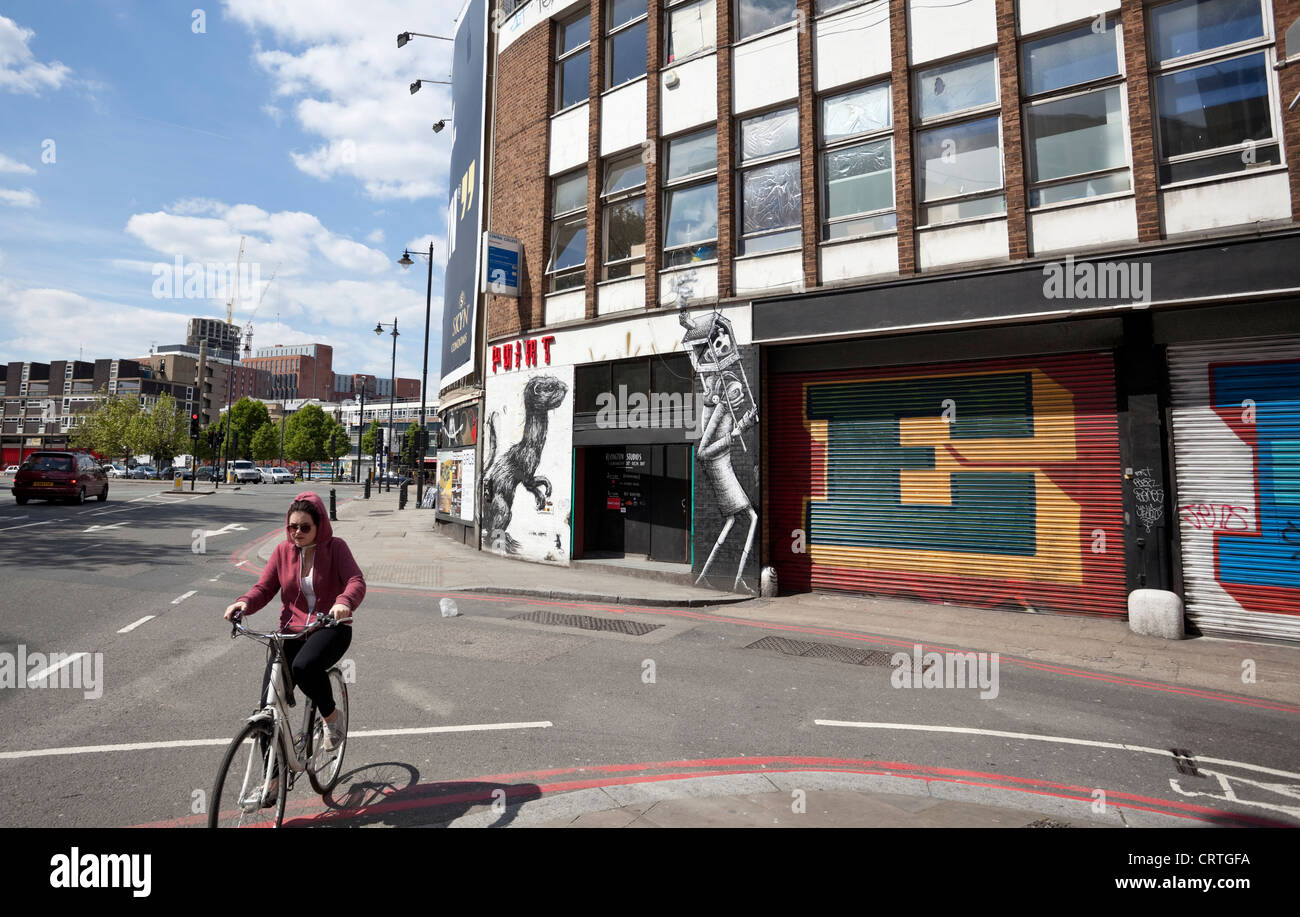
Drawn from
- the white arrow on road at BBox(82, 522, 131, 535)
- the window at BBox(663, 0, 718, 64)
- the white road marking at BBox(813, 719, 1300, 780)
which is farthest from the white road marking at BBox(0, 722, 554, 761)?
the white arrow on road at BBox(82, 522, 131, 535)

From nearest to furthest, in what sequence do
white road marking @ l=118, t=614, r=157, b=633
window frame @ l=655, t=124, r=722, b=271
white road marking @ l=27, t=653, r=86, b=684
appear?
white road marking @ l=27, t=653, r=86, b=684 < white road marking @ l=118, t=614, r=157, b=633 < window frame @ l=655, t=124, r=722, b=271

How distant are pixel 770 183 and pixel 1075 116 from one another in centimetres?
488

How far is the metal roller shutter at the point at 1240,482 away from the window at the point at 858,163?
5.04m

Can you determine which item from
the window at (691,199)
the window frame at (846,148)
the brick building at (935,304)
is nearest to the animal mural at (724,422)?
the brick building at (935,304)

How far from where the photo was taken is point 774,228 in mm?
12688

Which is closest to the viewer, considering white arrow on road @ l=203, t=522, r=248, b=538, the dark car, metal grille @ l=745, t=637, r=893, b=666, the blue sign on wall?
metal grille @ l=745, t=637, r=893, b=666

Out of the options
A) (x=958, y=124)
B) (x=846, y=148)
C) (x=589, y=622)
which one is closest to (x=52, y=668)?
(x=589, y=622)

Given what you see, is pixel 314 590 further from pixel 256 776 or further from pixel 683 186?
pixel 683 186

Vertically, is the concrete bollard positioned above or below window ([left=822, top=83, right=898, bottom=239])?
below

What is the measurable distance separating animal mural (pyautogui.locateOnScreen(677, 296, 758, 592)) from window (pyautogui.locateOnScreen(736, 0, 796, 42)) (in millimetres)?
5662

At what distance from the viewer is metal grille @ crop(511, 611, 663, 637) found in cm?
908

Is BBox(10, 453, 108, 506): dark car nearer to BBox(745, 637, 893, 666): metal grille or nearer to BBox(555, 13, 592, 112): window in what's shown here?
BBox(555, 13, 592, 112): window
